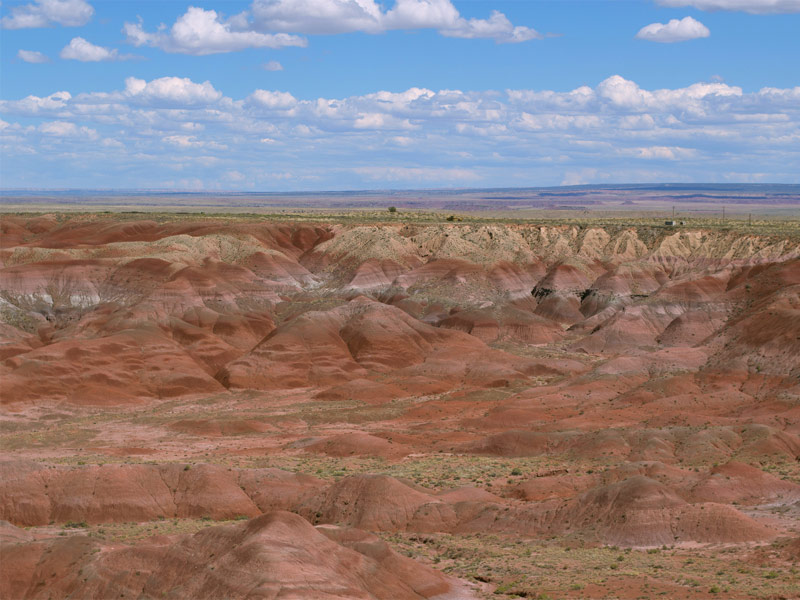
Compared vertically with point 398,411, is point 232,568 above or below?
above

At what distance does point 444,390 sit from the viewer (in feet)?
287

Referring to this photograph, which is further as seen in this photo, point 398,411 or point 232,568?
point 398,411

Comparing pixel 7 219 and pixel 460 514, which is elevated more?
pixel 7 219

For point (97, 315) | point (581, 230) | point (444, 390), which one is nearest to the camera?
point (444, 390)

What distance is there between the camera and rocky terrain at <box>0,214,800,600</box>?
33.1m

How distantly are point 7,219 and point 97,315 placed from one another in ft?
246

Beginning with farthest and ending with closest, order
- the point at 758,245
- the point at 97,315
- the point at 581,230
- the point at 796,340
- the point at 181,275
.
→ the point at 581,230 → the point at 758,245 → the point at 181,275 → the point at 97,315 → the point at 796,340

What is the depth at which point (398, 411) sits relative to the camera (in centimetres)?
7856

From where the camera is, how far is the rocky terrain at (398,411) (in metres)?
33.1

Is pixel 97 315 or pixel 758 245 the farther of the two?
pixel 758 245

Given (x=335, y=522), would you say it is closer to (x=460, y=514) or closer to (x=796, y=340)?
(x=460, y=514)

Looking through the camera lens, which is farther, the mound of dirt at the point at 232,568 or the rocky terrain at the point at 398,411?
the rocky terrain at the point at 398,411

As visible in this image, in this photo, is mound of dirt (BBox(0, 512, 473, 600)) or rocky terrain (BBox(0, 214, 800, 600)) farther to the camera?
rocky terrain (BBox(0, 214, 800, 600))

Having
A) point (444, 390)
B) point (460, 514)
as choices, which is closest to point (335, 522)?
point (460, 514)
